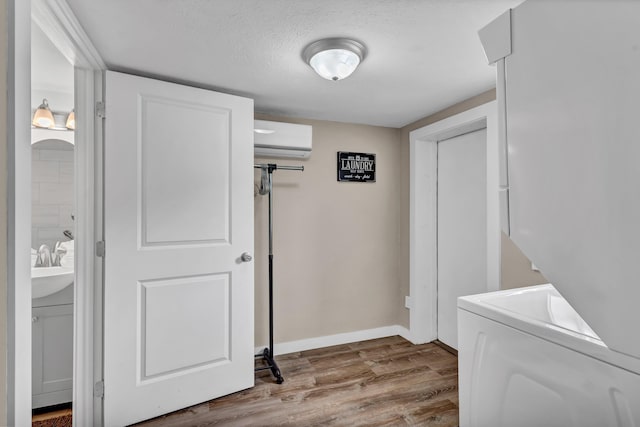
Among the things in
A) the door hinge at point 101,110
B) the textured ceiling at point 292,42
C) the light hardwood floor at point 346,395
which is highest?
the textured ceiling at point 292,42

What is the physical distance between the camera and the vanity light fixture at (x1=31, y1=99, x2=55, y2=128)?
2170 millimetres

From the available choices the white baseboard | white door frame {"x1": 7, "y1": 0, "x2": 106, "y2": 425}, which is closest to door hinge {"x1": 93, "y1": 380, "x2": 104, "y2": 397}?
white door frame {"x1": 7, "y1": 0, "x2": 106, "y2": 425}

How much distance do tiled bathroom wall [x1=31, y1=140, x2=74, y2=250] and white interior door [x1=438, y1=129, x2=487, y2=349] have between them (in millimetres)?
3046

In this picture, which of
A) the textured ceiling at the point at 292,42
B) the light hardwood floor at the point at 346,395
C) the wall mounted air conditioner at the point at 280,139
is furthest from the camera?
the wall mounted air conditioner at the point at 280,139

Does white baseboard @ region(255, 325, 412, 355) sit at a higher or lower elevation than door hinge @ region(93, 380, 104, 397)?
lower

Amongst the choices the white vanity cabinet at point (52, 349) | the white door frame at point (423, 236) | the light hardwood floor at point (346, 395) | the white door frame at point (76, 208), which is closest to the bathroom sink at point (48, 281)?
the white vanity cabinet at point (52, 349)

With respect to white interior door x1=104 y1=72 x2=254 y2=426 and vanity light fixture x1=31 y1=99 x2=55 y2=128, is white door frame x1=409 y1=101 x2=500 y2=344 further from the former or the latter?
vanity light fixture x1=31 y1=99 x2=55 y2=128

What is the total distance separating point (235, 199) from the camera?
214 cm

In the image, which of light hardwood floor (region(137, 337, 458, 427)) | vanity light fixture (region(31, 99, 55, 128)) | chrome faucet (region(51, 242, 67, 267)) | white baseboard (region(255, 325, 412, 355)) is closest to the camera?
light hardwood floor (region(137, 337, 458, 427))

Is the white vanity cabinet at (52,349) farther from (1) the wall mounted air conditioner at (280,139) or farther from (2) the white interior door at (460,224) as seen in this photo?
(2) the white interior door at (460,224)

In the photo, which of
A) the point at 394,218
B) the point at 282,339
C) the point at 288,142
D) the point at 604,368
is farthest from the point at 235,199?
the point at 604,368

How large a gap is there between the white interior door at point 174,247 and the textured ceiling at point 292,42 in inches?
8.8

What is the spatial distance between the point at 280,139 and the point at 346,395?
6.27 ft

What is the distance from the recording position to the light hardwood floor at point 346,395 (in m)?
1.88
